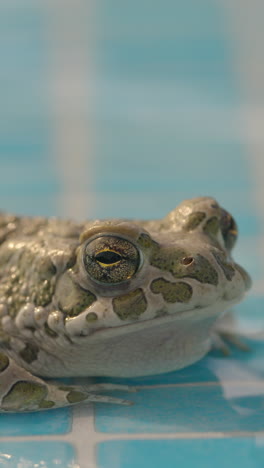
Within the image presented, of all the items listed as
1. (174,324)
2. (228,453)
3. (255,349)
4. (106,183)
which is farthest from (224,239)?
(106,183)

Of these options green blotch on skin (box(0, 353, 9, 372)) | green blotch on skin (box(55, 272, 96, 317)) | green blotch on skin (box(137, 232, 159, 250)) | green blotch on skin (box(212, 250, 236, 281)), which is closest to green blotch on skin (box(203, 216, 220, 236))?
green blotch on skin (box(212, 250, 236, 281))

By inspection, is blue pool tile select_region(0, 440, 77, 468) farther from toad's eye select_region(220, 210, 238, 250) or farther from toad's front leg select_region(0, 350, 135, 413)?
toad's eye select_region(220, 210, 238, 250)

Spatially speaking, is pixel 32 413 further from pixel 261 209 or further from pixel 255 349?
pixel 261 209

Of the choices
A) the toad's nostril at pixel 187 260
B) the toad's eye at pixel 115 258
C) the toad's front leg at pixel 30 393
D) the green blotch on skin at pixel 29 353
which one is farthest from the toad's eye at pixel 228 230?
the green blotch on skin at pixel 29 353

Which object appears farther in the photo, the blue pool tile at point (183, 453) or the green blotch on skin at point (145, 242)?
the green blotch on skin at point (145, 242)

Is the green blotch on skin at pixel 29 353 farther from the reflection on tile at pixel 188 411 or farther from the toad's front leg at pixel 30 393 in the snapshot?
the reflection on tile at pixel 188 411

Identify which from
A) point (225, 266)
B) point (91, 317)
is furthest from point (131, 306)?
point (225, 266)
